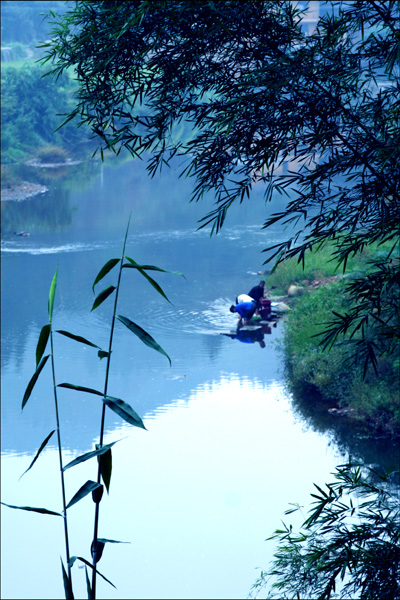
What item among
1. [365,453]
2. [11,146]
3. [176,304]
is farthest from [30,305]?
[11,146]

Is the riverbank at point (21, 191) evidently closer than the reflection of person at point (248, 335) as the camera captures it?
No

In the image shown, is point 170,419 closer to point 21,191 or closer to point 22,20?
point 21,191

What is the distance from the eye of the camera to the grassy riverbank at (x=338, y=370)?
551 inches

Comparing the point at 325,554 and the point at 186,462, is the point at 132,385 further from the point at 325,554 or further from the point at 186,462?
the point at 325,554

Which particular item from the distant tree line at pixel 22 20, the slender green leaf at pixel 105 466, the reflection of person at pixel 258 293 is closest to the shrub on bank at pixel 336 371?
the reflection of person at pixel 258 293

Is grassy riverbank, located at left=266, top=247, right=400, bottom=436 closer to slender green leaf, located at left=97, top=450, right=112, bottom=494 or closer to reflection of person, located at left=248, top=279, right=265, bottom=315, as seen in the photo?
reflection of person, located at left=248, top=279, right=265, bottom=315

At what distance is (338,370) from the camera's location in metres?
15.1

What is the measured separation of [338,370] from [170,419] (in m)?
2.97

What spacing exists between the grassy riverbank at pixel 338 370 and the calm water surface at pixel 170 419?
0.49 m

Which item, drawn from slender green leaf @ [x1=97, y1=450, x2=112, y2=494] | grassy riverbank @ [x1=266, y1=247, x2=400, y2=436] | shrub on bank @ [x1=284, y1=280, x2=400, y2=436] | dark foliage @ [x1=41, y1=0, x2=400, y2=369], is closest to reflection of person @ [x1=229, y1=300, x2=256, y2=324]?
grassy riverbank @ [x1=266, y1=247, x2=400, y2=436]

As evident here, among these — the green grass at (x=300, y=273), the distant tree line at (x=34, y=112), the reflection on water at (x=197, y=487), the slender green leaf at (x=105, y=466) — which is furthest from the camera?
the distant tree line at (x=34, y=112)

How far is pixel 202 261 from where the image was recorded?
26.0 metres

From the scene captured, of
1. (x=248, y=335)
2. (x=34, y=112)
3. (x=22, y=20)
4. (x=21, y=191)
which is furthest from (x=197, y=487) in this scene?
(x=22, y=20)

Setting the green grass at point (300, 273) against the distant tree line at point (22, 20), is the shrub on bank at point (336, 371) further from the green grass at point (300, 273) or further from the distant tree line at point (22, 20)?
the distant tree line at point (22, 20)
